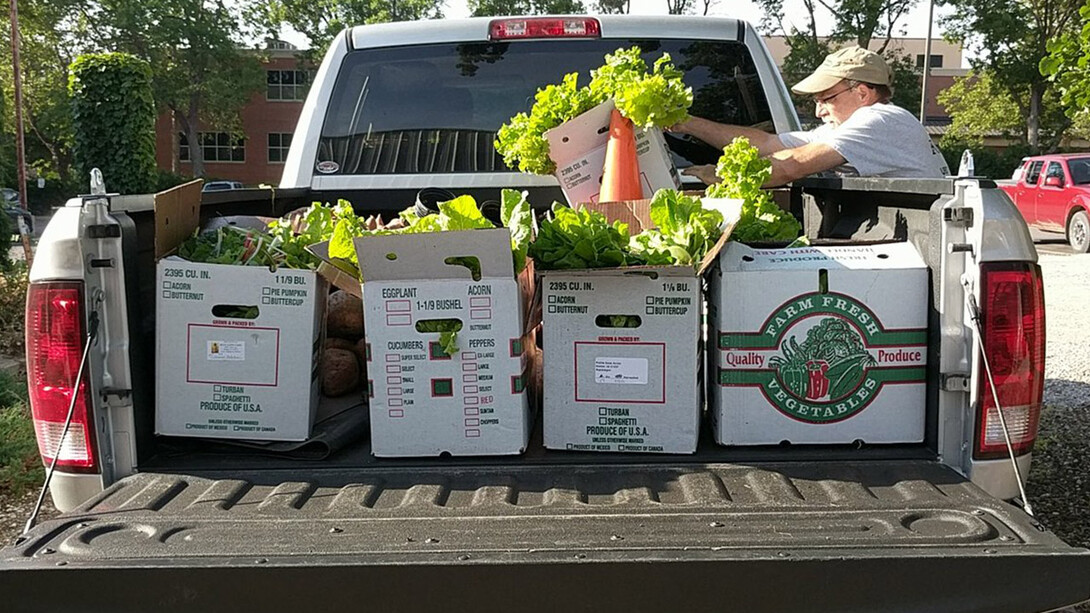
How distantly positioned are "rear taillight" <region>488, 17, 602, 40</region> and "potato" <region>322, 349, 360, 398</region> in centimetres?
178

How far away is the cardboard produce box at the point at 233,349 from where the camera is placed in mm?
2791

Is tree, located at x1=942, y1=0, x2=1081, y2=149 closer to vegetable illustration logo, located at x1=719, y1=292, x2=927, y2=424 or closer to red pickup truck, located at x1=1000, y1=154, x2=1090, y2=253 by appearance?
red pickup truck, located at x1=1000, y1=154, x2=1090, y2=253

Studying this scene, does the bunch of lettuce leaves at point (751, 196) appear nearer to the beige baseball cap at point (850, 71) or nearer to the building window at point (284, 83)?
the beige baseball cap at point (850, 71)

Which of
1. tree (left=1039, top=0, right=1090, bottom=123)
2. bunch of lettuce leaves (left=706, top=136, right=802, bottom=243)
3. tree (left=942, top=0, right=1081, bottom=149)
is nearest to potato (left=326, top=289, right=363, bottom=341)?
bunch of lettuce leaves (left=706, top=136, right=802, bottom=243)

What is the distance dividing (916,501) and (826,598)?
46cm

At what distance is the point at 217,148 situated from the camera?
53.1 metres

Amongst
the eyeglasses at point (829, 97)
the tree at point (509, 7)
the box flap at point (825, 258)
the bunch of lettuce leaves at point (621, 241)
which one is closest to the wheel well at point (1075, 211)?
the eyeglasses at point (829, 97)

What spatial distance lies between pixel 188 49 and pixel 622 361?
47.8m

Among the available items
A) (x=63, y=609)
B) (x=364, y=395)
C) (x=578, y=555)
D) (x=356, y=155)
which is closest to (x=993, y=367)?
(x=578, y=555)

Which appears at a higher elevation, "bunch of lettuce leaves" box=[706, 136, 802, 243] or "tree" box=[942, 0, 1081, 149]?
"tree" box=[942, 0, 1081, 149]

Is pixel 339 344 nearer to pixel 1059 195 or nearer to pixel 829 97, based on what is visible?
pixel 829 97

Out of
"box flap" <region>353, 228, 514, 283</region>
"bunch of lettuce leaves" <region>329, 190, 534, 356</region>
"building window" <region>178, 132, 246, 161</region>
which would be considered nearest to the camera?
"box flap" <region>353, 228, 514, 283</region>

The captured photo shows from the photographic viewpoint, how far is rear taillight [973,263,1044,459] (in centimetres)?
247

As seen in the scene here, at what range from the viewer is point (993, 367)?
2.50 m
